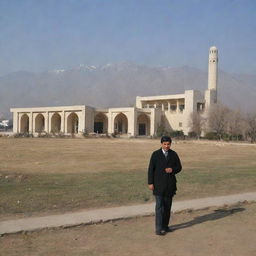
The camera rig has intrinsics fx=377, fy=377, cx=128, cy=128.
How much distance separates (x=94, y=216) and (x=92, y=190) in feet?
9.17

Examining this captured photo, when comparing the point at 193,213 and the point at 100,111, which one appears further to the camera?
the point at 100,111

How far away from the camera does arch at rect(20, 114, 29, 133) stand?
84.6 m

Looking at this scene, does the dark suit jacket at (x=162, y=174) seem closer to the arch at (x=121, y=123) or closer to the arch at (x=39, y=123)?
the arch at (x=121, y=123)

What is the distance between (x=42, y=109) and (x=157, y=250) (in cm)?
7683

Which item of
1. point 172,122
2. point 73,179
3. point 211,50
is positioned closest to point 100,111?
point 172,122

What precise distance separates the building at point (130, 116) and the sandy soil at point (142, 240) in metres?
65.0

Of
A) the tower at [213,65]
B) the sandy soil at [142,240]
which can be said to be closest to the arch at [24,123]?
the tower at [213,65]

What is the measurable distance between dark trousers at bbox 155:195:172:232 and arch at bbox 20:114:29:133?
8107 centimetres

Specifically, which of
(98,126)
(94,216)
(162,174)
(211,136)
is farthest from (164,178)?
(98,126)

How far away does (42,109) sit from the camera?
7994 centimetres

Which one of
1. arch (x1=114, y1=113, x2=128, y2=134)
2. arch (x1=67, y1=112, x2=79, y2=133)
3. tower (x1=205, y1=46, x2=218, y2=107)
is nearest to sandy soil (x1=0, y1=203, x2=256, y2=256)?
arch (x1=67, y1=112, x2=79, y2=133)

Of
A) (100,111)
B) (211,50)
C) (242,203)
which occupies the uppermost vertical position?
(211,50)

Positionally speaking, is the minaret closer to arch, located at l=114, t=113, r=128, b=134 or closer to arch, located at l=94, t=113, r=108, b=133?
arch, located at l=114, t=113, r=128, b=134

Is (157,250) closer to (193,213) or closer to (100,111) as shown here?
(193,213)
